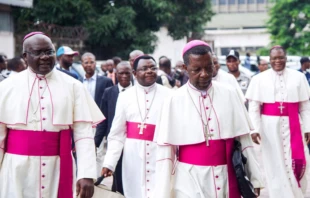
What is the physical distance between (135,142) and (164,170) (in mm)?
2046

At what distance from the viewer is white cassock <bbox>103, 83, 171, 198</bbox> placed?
25.2 ft

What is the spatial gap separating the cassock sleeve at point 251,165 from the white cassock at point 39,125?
1.23 m

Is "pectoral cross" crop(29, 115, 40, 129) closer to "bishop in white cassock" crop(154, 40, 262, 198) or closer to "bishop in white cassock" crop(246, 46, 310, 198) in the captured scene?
"bishop in white cassock" crop(154, 40, 262, 198)

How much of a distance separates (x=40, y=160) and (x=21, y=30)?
21.3m

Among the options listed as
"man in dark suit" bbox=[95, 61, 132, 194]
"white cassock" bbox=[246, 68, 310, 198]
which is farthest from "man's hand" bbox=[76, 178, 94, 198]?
"white cassock" bbox=[246, 68, 310, 198]

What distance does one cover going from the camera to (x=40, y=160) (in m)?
5.59

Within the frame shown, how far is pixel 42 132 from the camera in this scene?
562cm

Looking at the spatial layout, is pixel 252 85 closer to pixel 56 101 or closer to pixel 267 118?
pixel 267 118

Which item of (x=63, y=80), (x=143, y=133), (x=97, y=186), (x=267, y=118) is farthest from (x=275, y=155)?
(x=63, y=80)

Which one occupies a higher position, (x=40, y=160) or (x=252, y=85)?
(x=252, y=85)

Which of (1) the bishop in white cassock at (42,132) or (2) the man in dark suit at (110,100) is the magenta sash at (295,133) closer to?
(2) the man in dark suit at (110,100)

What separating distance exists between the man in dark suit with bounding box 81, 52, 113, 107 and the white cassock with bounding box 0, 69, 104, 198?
5647 millimetres

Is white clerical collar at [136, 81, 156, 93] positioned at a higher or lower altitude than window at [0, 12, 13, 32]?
lower

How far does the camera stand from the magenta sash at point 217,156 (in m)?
5.69
